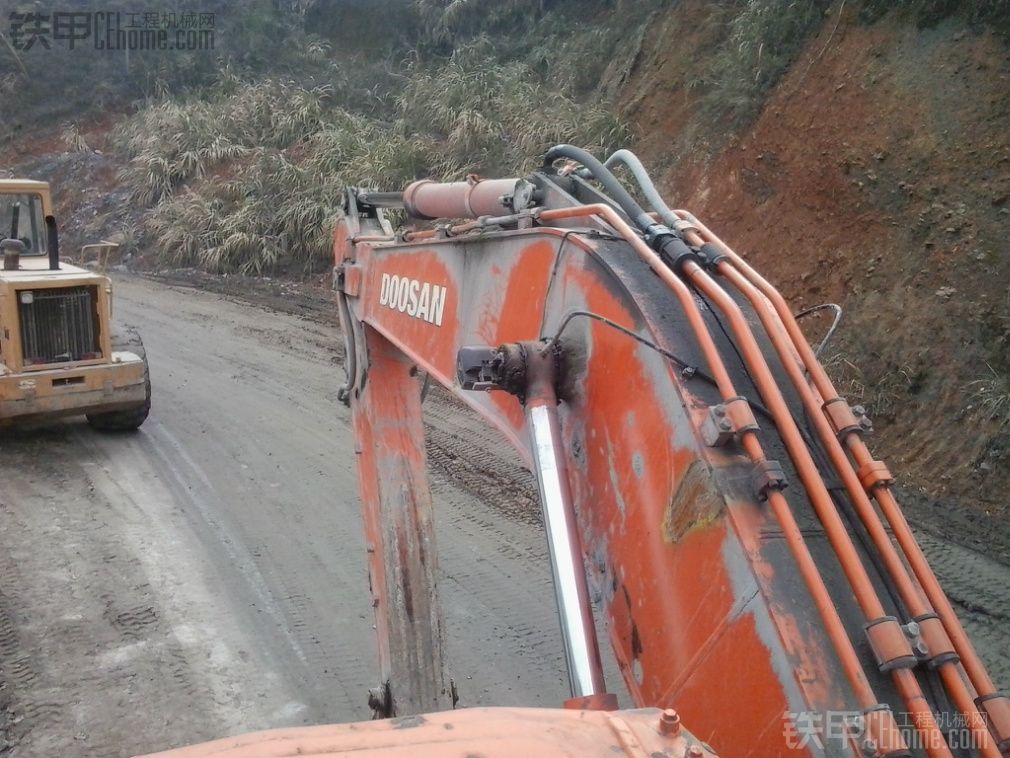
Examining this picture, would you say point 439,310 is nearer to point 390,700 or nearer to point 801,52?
point 390,700

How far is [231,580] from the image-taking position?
629cm

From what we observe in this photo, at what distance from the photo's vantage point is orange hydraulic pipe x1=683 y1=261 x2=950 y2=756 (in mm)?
1528

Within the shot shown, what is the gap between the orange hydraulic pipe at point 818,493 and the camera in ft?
5.01

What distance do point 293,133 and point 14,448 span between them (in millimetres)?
13562

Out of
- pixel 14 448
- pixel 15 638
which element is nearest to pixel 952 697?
pixel 15 638

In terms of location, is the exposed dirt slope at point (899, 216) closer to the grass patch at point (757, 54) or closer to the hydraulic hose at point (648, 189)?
the grass patch at point (757, 54)

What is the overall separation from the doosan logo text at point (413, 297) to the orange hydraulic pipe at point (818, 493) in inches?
42.2

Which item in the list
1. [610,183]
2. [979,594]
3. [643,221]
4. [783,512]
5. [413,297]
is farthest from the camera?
[979,594]

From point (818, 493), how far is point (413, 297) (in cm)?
180

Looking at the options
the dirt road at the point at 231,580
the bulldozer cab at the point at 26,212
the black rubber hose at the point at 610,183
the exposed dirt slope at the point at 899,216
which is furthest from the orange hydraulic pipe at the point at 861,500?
the bulldozer cab at the point at 26,212

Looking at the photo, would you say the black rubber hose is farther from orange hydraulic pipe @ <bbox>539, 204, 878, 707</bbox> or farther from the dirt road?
the dirt road

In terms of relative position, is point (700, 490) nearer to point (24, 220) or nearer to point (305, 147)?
point (24, 220)

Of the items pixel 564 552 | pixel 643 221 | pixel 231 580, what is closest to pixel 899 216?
pixel 231 580

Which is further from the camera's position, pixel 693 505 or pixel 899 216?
pixel 899 216
